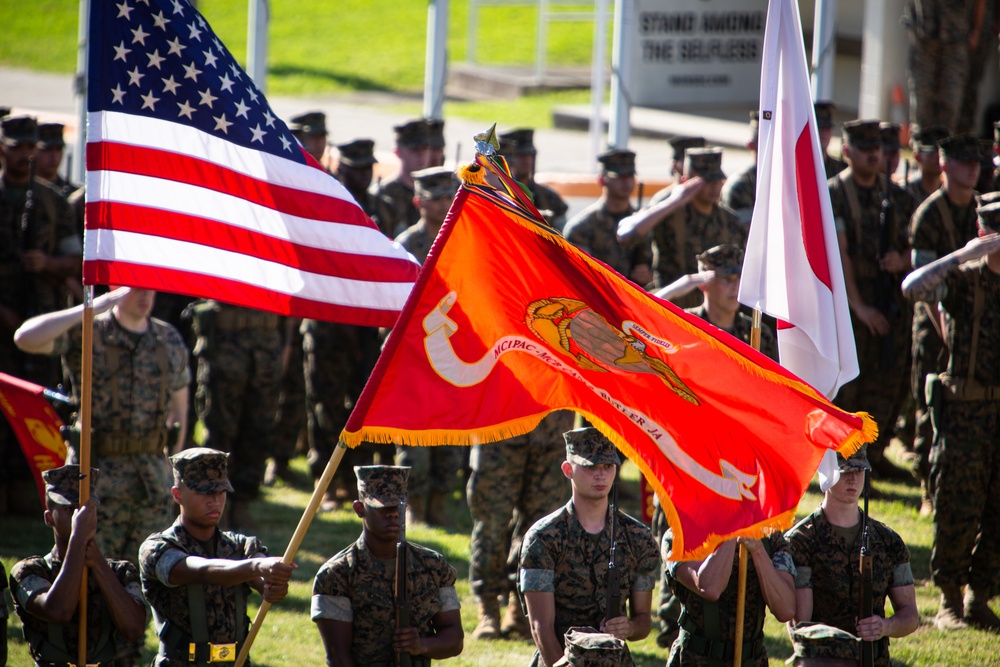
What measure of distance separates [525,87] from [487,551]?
18.1 meters

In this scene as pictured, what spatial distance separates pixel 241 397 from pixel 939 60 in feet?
30.6

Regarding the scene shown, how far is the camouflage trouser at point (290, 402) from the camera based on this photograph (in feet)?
35.9

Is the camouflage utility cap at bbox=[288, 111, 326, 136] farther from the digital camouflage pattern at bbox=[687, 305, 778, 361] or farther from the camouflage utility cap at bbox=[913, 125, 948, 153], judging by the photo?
the camouflage utility cap at bbox=[913, 125, 948, 153]

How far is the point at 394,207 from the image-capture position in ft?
36.2

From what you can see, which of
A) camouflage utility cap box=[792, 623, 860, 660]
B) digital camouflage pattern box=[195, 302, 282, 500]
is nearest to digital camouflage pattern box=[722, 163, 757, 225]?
digital camouflage pattern box=[195, 302, 282, 500]

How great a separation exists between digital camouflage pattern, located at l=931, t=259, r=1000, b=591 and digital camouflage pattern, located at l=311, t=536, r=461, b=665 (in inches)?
141

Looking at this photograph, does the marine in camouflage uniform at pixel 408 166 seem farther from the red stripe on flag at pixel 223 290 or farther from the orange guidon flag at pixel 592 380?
the orange guidon flag at pixel 592 380

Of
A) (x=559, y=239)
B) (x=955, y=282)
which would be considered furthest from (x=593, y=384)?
(x=955, y=282)

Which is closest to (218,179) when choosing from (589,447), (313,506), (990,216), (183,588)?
(313,506)

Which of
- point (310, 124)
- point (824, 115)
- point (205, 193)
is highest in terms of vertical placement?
point (824, 115)

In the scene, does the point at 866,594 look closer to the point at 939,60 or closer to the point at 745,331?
the point at 745,331

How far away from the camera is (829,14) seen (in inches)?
483

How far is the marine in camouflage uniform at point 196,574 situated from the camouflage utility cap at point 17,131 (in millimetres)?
4784

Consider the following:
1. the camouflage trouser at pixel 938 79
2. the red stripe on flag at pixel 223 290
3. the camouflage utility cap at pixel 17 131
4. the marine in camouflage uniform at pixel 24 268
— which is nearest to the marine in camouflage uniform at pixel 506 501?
the red stripe on flag at pixel 223 290
